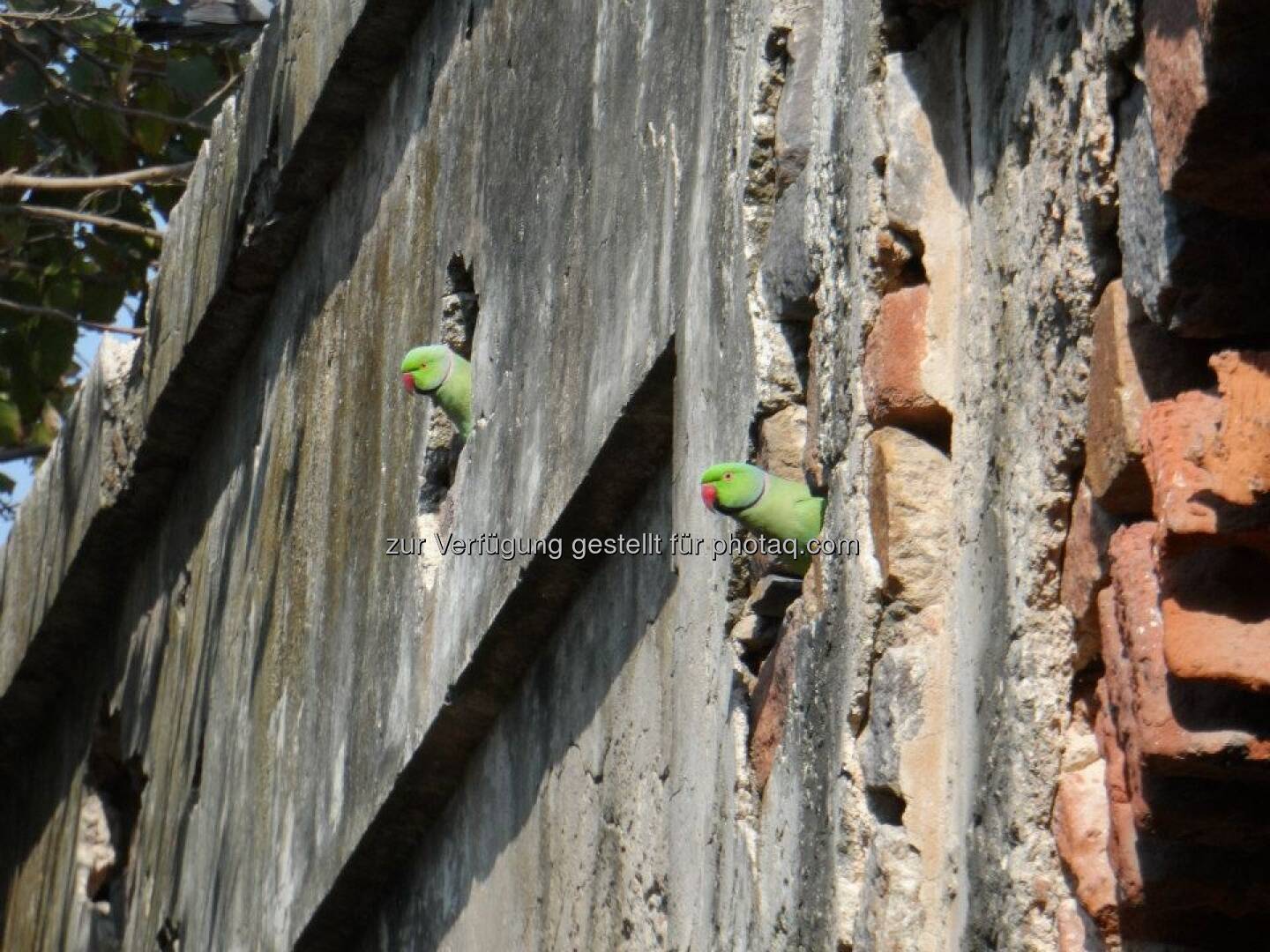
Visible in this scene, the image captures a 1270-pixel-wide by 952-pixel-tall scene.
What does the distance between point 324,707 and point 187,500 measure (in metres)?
1.96

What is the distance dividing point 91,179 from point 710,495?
4928 millimetres

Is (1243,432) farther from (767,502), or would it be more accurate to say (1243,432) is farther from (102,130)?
(102,130)

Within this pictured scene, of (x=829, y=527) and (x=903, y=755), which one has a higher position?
(x=829, y=527)

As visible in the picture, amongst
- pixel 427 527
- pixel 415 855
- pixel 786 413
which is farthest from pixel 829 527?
pixel 415 855

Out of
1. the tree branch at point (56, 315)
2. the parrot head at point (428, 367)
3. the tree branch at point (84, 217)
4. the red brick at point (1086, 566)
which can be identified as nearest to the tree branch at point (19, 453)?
the tree branch at point (56, 315)

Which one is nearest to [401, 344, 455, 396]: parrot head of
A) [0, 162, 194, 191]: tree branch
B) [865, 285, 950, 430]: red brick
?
[865, 285, 950, 430]: red brick

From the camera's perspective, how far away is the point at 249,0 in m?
7.33

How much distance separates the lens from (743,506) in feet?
10.4

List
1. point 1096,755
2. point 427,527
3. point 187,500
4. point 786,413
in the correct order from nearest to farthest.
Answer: point 1096,755 < point 786,413 < point 427,527 < point 187,500

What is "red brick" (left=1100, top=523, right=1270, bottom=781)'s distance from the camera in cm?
193

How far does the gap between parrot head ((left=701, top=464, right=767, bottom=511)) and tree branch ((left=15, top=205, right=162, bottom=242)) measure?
4882 mm

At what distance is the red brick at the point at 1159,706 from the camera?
1.93m

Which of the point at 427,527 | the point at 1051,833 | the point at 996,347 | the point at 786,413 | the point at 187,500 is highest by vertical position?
the point at 187,500

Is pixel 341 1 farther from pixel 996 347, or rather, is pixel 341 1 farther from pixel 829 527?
pixel 996 347
